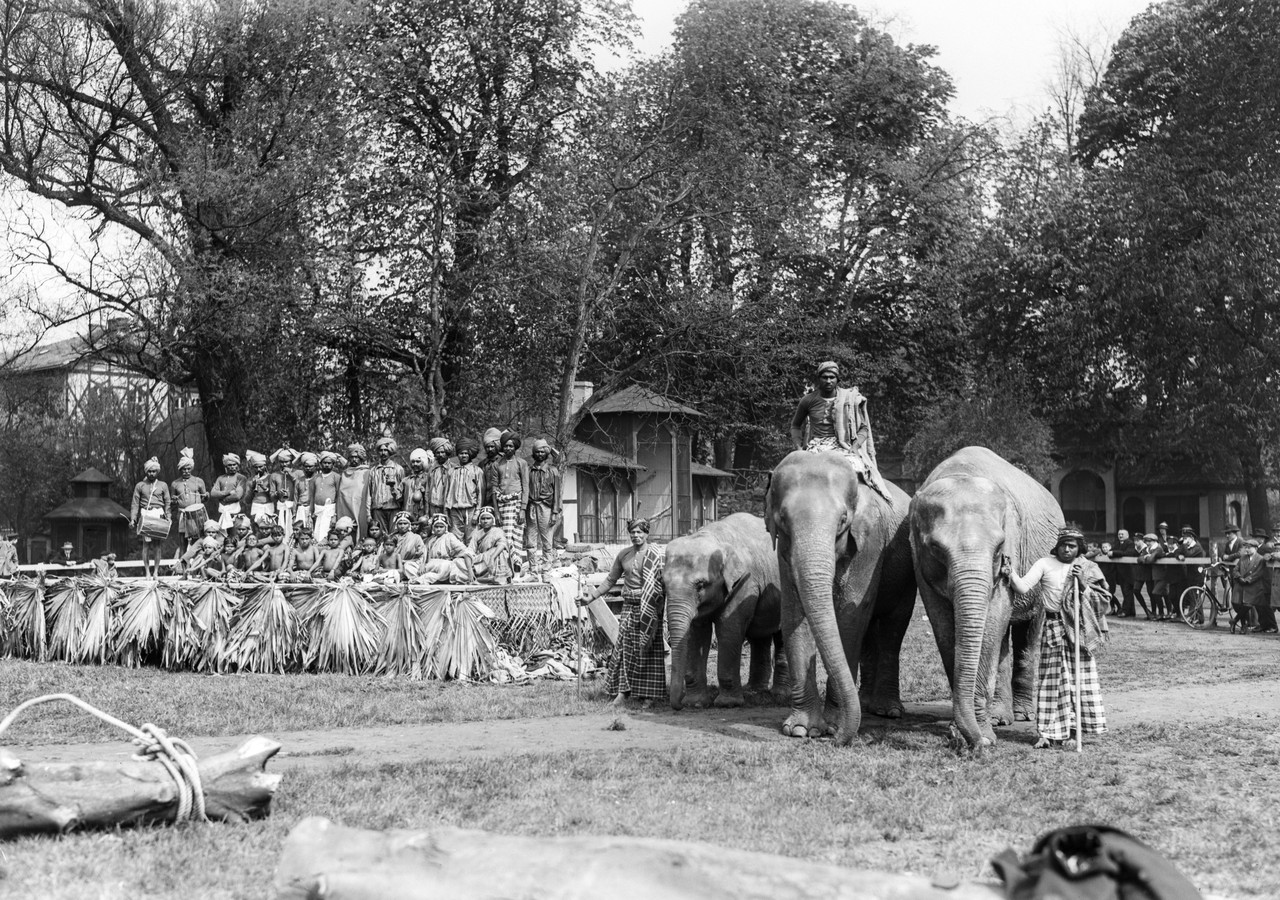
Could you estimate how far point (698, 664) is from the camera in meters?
14.5

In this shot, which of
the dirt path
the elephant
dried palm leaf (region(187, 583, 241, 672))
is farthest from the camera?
dried palm leaf (region(187, 583, 241, 672))

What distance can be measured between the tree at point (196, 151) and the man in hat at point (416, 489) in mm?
7843

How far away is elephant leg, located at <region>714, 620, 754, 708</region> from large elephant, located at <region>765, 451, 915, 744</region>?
147 cm

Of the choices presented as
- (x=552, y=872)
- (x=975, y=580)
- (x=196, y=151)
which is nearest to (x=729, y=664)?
(x=975, y=580)

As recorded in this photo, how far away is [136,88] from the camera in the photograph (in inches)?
1131

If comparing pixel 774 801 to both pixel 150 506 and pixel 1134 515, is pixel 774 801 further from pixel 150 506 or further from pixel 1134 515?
pixel 1134 515

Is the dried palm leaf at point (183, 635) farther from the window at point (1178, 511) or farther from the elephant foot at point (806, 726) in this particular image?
the window at point (1178, 511)

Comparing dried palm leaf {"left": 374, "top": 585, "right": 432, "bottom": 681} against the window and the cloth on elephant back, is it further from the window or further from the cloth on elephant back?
the window

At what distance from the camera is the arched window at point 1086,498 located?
53.5 meters

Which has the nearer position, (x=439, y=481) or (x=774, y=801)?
(x=774, y=801)

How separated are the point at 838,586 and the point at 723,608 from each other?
2.13m

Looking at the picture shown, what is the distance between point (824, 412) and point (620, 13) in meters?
23.5

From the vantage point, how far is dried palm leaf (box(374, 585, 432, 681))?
16203mm

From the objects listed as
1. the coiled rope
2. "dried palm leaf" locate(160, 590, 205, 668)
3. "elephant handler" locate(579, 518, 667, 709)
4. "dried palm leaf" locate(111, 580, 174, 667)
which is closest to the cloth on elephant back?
"elephant handler" locate(579, 518, 667, 709)
